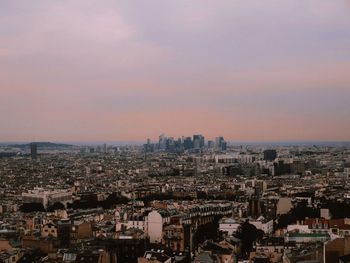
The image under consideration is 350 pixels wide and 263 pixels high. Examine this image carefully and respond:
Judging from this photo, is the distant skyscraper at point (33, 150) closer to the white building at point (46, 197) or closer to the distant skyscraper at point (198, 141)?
the distant skyscraper at point (198, 141)

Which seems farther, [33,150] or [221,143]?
[221,143]

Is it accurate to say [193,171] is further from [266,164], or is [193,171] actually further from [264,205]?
[264,205]

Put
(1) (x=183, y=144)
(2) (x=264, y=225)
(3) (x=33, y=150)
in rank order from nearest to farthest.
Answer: (2) (x=264, y=225) < (3) (x=33, y=150) < (1) (x=183, y=144)

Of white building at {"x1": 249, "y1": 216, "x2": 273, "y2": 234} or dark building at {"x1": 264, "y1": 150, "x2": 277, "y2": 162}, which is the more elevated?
dark building at {"x1": 264, "y1": 150, "x2": 277, "y2": 162}

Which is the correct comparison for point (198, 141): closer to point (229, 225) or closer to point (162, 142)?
point (162, 142)

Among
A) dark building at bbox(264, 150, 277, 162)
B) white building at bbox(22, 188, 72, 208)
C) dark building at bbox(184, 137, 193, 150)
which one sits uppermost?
dark building at bbox(184, 137, 193, 150)

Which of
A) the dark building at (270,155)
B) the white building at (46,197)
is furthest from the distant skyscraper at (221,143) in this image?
the white building at (46,197)

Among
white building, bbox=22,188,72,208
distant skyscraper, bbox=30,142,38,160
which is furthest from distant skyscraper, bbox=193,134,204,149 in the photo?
white building, bbox=22,188,72,208

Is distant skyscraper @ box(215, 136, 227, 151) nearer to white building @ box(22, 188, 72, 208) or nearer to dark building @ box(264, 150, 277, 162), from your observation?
dark building @ box(264, 150, 277, 162)

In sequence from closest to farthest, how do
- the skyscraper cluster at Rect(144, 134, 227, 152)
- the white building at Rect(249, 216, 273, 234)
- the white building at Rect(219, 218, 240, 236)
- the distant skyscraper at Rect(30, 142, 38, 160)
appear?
the white building at Rect(249, 216, 273, 234), the white building at Rect(219, 218, 240, 236), the distant skyscraper at Rect(30, 142, 38, 160), the skyscraper cluster at Rect(144, 134, 227, 152)

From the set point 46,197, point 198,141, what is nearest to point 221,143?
point 198,141

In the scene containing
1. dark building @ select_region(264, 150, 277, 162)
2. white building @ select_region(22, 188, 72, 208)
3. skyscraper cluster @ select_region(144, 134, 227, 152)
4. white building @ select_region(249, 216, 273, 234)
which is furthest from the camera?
skyscraper cluster @ select_region(144, 134, 227, 152)
